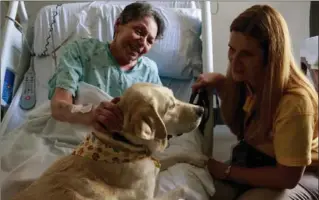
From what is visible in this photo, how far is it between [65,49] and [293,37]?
56 centimetres

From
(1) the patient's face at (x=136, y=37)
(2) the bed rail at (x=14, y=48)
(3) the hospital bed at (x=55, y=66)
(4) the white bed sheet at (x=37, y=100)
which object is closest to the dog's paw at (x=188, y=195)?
(3) the hospital bed at (x=55, y=66)

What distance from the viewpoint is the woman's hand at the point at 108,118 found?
82 cm

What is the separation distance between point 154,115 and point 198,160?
0.26 m

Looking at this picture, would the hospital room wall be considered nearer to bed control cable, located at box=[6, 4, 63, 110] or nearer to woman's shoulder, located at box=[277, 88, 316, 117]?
woman's shoulder, located at box=[277, 88, 316, 117]

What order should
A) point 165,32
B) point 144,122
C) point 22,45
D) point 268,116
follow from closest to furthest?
point 144,122 < point 268,116 < point 165,32 < point 22,45

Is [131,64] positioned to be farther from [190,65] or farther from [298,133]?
[298,133]

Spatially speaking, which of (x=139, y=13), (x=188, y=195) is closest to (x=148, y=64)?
(x=139, y=13)

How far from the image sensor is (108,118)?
0.83 m

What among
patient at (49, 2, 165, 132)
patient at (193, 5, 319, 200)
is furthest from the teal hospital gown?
patient at (193, 5, 319, 200)

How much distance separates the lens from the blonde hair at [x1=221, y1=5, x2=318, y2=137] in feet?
2.72

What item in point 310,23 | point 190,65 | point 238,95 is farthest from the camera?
point 190,65

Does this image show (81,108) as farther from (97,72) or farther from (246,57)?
(246,57)

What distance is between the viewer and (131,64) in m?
1.02

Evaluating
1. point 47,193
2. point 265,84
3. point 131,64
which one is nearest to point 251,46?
point 265,84
